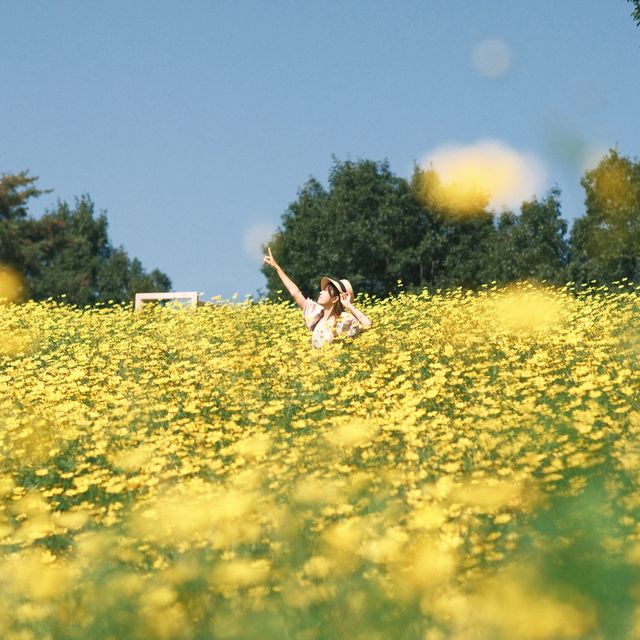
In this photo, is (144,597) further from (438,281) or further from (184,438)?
(438,281)

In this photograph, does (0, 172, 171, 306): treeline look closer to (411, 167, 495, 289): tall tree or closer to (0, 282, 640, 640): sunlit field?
(411, 167, 495, 289): tall tree

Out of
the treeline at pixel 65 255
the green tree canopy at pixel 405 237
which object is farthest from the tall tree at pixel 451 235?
the treeline at pixel 65 255

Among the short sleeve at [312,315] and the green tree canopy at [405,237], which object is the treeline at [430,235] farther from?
the short sleeve at [312,315]

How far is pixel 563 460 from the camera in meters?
6.20

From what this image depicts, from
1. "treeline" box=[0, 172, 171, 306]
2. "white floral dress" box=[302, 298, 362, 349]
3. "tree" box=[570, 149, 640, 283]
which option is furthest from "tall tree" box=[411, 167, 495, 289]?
"white floral dress" box=[302, 298, 362, 349]

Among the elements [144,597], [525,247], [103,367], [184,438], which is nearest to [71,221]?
[525,247]

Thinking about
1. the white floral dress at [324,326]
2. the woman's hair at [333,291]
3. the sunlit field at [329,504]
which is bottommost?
the sunlit field at [329,504]

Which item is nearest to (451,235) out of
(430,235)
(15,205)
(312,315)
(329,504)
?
(430,235)

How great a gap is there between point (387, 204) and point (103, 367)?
1368 inches

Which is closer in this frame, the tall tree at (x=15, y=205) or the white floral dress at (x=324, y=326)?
the white floral dress at (x=324, y=326)

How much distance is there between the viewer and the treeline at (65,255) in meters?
45.7

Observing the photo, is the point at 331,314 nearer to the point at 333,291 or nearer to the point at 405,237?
the point at 333,291

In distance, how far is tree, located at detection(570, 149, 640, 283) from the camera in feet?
128

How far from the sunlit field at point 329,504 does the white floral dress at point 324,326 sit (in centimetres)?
86
